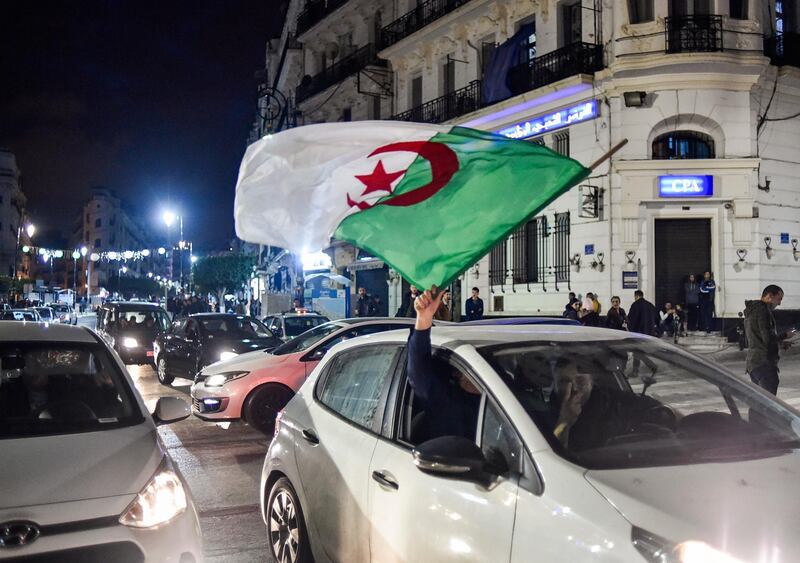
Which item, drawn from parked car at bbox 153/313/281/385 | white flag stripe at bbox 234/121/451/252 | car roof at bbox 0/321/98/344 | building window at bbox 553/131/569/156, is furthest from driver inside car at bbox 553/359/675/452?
building window at bbox 553/131/569/156

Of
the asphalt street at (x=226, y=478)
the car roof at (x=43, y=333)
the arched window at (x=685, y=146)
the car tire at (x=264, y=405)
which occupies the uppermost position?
the arched window at (x=685, y=146)

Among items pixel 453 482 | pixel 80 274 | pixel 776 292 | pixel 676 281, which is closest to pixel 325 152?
pixel 453 482

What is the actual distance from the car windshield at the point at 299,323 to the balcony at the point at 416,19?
13685mm

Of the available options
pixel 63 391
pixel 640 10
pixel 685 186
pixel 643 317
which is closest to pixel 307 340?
pixel 63 391

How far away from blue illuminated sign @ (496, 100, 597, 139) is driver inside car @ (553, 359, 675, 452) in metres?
18.0

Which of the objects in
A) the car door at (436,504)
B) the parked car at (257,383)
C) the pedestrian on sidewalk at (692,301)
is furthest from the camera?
the pedestrian on sidewalk at (692,301)

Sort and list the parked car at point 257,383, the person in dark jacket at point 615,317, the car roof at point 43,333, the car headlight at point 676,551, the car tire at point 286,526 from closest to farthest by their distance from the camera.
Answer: the car headlight at point 676,551 < the car tire at point 286,526 < the car roof at point 43,333 < the parked car at point 257,383 < the person in dark jacket at point 615,317

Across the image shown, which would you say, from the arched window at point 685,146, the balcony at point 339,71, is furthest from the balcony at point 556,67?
the balcony at point 339,71

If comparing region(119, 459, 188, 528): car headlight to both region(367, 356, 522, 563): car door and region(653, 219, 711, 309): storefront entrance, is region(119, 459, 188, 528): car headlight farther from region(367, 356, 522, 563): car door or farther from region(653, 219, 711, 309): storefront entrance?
region(653, 219, 711, 309): storefront entrance

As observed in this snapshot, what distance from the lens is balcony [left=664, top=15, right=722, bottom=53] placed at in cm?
1947

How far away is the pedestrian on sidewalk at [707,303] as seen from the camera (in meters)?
19.0

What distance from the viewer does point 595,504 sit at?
2443 mm

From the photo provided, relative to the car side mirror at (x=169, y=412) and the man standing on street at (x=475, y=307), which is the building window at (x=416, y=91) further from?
the car side mirror at (x=169, y=412)

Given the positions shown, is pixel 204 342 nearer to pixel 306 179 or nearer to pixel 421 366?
pixel 306 179
